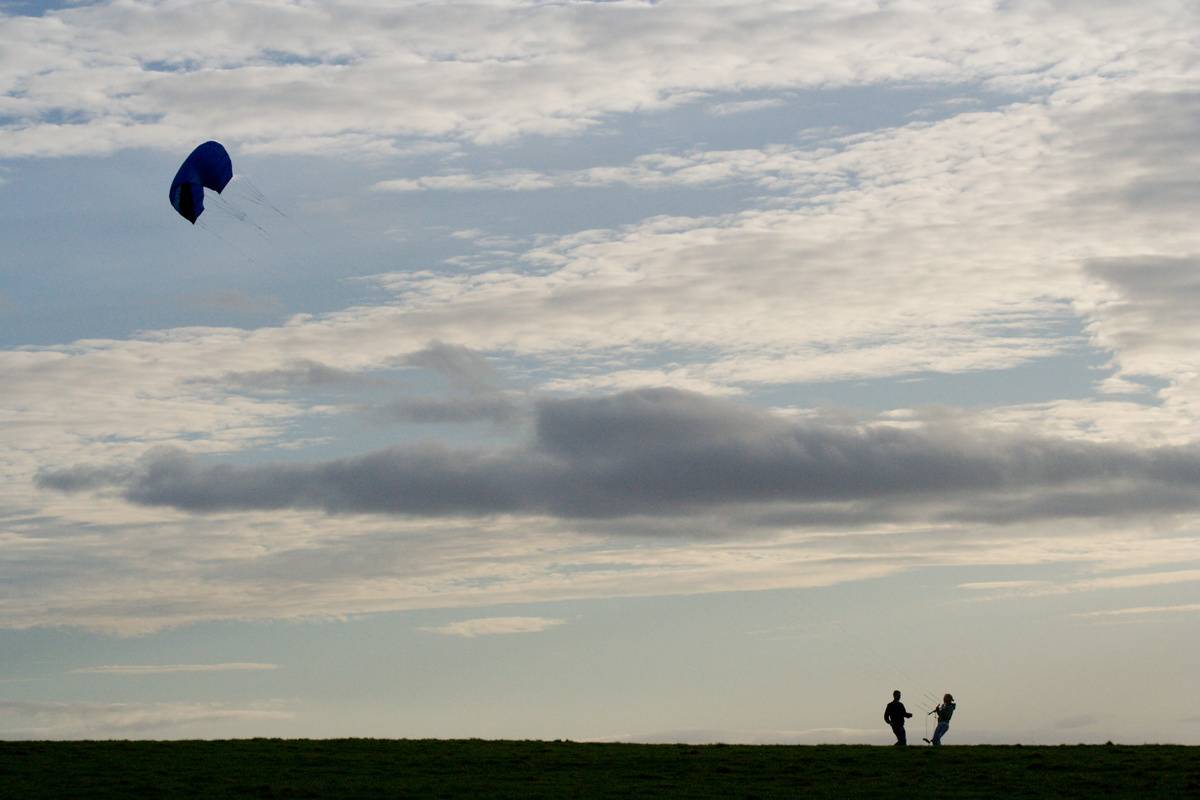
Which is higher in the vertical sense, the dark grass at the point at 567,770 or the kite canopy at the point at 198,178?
the kite canopy at the point at 198,178

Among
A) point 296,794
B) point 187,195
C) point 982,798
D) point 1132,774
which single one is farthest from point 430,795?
point 187,195

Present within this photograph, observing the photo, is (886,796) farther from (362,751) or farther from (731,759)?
(362,751)

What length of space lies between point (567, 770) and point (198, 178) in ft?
93.3

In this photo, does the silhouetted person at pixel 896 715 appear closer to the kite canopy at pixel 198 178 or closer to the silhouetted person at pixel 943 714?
the silhouetted person at pixel 943 714

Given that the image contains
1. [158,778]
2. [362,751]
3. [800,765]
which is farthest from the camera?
[362,751]

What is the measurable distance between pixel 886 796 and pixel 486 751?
50.4 ft

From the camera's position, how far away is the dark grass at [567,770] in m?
37.2

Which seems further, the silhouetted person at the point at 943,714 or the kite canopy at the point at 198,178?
the kite canopy at the point at 198,178

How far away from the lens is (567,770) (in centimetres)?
4178

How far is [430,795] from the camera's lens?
3706cm

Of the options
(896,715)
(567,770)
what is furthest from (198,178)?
(896,715)

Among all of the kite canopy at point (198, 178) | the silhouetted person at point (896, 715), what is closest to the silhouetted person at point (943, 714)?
the silhouetted person at point (896, 715)

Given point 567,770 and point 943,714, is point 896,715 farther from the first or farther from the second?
point 567,770

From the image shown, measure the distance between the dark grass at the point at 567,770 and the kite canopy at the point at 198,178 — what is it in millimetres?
21342
